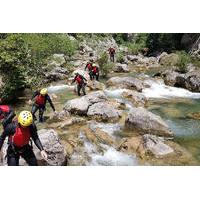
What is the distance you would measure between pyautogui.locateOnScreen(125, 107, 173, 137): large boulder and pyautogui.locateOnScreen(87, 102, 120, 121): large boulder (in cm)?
117

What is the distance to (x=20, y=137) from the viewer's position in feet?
32.8

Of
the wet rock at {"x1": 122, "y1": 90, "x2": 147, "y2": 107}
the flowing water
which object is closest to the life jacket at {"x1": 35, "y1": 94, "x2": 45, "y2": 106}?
the flowing water

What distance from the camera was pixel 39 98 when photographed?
58.1ft

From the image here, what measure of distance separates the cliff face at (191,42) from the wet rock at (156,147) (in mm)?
30689

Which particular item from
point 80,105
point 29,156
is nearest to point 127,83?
point 80,105

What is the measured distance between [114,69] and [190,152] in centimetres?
2176

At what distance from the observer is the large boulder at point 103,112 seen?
19328 millimetres

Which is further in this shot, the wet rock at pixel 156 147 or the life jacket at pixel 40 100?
the life jacket at pixel 40 100

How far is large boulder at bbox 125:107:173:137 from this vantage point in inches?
696

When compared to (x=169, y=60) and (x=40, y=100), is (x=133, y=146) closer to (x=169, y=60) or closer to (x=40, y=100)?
(x=40, y=100)

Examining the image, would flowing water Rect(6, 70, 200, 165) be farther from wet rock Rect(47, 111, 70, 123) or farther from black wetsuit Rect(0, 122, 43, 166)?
black wetsuit Rect(0, 122, 43, 166)

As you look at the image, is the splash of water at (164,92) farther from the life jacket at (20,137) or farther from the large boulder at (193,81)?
the life jacket at (20,137)

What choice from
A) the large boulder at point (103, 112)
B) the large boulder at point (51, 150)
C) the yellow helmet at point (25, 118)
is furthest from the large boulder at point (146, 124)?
the yellow helmet at point (25, 118)

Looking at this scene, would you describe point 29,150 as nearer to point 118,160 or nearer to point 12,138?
point 12,138
